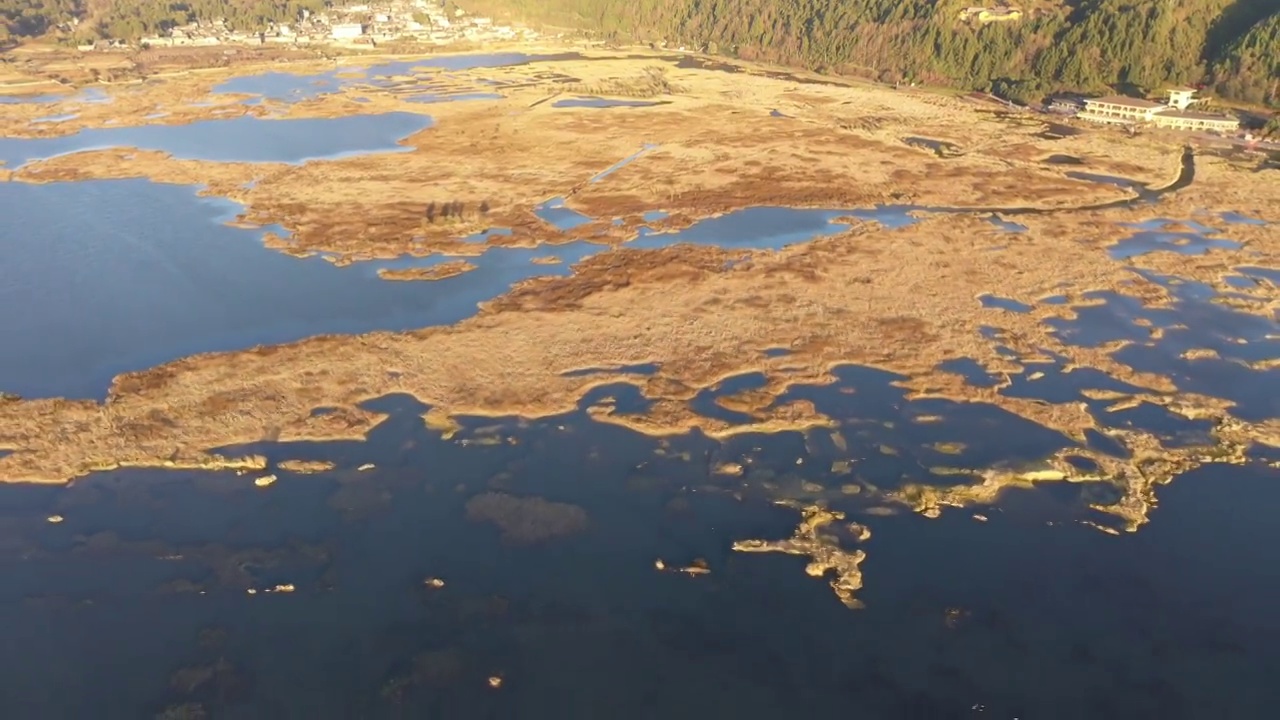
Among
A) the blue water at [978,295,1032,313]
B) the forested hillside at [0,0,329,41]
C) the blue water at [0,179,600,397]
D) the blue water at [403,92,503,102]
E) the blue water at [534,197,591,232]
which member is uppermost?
the forested hillside at [0,0,329,41]

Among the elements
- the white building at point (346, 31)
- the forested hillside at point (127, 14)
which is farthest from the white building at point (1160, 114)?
the forested hillside at point (127, 14)

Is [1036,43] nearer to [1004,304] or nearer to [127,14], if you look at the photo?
[1004,304]

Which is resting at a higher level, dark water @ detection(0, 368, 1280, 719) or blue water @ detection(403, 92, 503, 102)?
blue water @ detection(403, 92, 503, 102)

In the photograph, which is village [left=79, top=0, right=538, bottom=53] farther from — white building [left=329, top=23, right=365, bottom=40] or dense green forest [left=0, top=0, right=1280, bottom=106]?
dense green forest [left=0, top=0, right=1280, bottom=106]

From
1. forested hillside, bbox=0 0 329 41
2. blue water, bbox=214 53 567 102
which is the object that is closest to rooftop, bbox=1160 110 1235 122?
blue water, bbox=214 53 567 102

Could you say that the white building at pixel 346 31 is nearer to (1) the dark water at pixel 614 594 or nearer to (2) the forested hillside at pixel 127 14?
(2) the forested hillside at pixel 127 14
